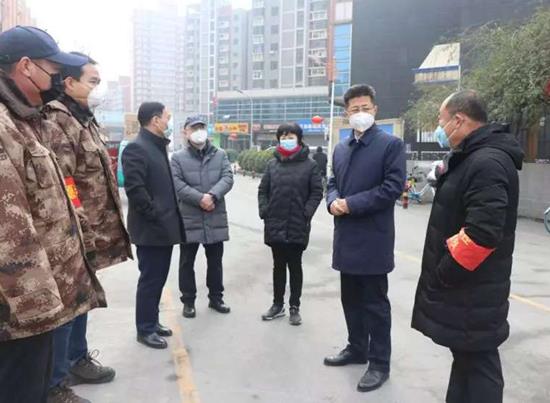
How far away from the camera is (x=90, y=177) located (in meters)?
3.28

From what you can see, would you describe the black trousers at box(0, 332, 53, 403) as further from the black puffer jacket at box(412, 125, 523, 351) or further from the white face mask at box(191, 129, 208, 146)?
the white face mask at box(191, 129, 208, 146)

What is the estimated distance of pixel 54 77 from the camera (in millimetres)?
2158

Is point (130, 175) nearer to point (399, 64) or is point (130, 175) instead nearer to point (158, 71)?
point (399, 64)

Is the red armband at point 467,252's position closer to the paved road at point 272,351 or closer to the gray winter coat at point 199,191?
the paved road at point 272,351

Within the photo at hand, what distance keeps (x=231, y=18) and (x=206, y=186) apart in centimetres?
9510

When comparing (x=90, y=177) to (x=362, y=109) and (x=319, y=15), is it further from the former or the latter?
(x=319, y=15)

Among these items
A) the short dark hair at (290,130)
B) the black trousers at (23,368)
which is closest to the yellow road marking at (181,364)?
the black trousers at (23,368)

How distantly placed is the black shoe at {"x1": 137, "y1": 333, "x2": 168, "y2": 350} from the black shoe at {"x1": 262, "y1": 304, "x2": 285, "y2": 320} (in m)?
1.02

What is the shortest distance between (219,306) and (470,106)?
3.18 m

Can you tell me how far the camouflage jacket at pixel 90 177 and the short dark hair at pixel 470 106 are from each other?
6.88 feet

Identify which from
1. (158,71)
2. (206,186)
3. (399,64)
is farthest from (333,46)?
(158,71)

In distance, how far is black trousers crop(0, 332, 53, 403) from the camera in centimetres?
191

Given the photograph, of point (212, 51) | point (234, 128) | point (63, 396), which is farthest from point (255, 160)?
point (212, 51)

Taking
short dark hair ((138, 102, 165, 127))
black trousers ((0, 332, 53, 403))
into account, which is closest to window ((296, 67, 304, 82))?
short dark hair ((138, 102, 165, 127))
